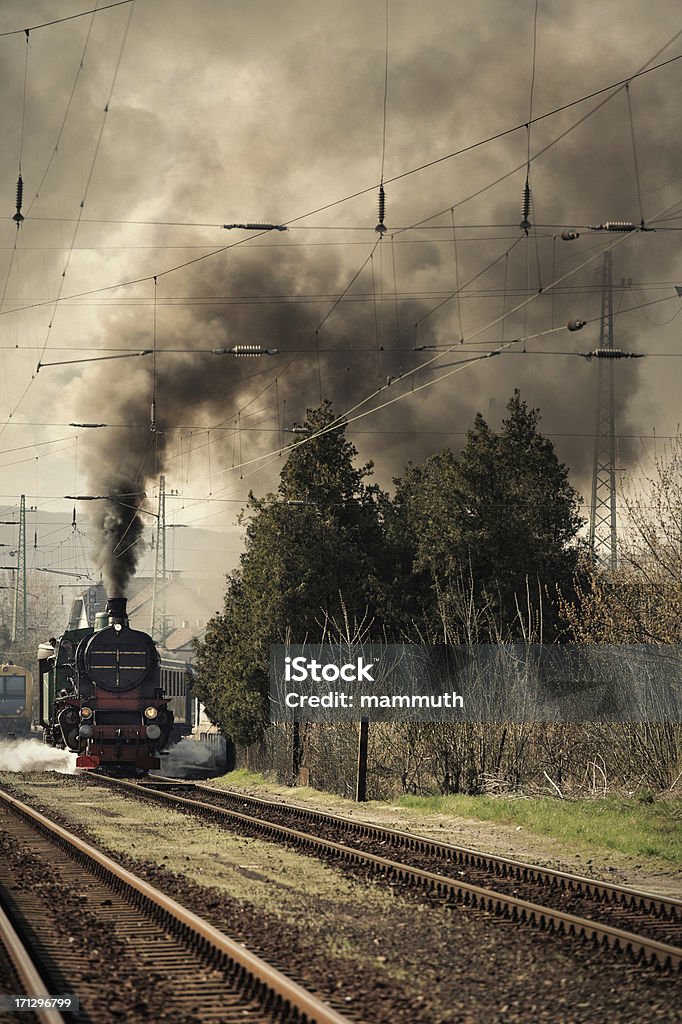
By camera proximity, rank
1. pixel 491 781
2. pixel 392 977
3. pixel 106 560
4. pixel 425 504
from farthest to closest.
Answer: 1. pixel 425 504
2. pixel 106 560
3. pixel 491 781
4. pixel 392 977

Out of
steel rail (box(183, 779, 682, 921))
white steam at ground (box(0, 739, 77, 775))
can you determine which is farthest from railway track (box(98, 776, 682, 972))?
white steam at ground (box(0, 739, 77, 775))

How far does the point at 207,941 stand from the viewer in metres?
10.5

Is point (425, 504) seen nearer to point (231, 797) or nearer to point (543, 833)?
point (231, 797)

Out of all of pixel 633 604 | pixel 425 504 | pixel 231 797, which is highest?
pixel 425 504

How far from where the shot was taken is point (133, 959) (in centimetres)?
1016

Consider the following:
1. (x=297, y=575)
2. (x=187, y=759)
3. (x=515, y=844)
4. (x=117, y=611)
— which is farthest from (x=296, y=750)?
(x=187, y=759)

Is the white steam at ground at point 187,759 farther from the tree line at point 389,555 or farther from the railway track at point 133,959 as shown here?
the railway track at point 133,959

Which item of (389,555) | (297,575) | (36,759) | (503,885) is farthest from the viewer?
(389,555)

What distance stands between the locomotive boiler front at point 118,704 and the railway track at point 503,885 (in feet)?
34.9

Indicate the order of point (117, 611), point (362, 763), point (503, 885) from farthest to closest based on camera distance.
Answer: point (117, 611) < point (362, 763) < point (503, 885)

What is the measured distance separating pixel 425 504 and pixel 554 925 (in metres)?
41.6

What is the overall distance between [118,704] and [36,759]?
33.9 feet

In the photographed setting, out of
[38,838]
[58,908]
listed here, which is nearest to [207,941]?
[58,908]

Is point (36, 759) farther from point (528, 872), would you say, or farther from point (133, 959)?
point (133, 959)
